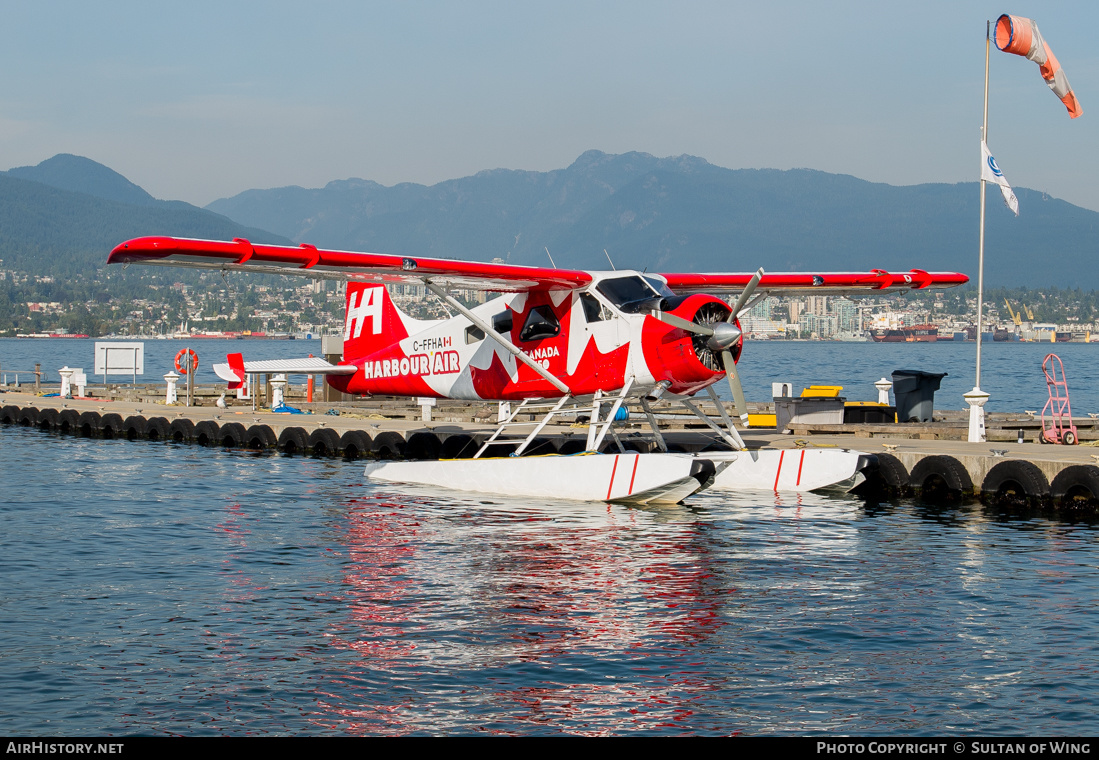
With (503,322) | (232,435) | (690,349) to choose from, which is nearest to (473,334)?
(503,322)

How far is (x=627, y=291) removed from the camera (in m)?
18.2

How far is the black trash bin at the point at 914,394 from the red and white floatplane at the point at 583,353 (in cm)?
436

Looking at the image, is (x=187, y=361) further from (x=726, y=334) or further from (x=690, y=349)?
(x=726, y=334)

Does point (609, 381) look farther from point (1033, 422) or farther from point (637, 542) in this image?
point (1033, 422)

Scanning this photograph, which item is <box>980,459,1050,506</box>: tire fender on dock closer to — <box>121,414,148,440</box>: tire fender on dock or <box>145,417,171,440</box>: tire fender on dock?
<box>145,417,171,440</box>: tire fender on dock

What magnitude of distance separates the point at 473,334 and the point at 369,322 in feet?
12.2

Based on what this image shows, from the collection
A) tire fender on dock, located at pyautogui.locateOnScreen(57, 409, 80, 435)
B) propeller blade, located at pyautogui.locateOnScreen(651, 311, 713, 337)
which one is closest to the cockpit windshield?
propeller blade, located at pyautogui.locateOnScreen(651, 311, 713, 337)

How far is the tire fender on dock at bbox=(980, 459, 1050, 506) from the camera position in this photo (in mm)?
16891

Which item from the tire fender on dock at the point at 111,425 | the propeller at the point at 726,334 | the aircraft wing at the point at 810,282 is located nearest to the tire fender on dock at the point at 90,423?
the tire fender on dock at the point at 111,425

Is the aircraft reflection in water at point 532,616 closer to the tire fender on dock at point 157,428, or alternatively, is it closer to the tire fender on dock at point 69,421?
the tire fender on dock at point 157,428

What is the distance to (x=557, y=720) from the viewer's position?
7844 millimetres

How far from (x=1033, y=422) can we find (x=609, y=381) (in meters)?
13.1
